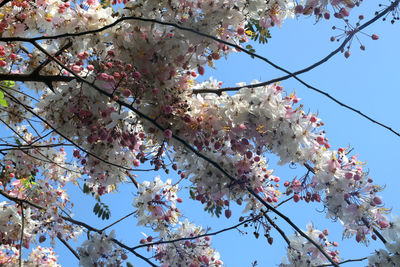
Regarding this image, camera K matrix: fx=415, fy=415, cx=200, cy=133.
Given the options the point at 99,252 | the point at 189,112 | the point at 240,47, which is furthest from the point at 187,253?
the point at 240,47

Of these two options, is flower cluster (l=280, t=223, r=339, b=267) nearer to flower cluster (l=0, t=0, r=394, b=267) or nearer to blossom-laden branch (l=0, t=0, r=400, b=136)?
flower cluster (l=0, t=0, r=394, b=267)

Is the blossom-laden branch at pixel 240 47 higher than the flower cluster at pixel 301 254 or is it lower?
higher

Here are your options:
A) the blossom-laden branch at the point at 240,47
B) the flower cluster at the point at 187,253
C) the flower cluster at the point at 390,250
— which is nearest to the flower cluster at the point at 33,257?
the flower cluster at the point at 187,253

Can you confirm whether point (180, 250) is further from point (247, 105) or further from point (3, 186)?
point (3, 186)

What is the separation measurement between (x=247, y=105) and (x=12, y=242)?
2.75m

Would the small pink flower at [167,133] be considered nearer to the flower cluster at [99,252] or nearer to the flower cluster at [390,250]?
the flower cluster at [99,252]

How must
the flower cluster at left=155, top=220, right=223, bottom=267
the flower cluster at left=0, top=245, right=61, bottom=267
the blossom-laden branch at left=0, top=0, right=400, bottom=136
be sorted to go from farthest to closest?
1. the flower cluster at left=0, top=245, right=61, bottom=267
2. the flower cluster at left=155, top=220, right=223, bottom=267
3. the blossom-laden branch at left=0, top=0, right=400, bottom=136

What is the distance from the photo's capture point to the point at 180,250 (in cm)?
336

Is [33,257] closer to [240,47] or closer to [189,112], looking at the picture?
[189,112]

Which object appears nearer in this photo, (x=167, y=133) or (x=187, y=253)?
(x=167, y=133)

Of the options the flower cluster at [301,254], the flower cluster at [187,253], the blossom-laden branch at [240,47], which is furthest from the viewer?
the flower cluster at [187,253]

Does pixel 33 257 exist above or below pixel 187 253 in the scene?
above

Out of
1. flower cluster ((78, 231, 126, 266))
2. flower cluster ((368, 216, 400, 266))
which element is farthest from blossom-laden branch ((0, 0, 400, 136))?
flower cluster ((78, 231, 126, 266))

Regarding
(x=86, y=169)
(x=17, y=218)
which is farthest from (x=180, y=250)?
(x=17, y=218)
